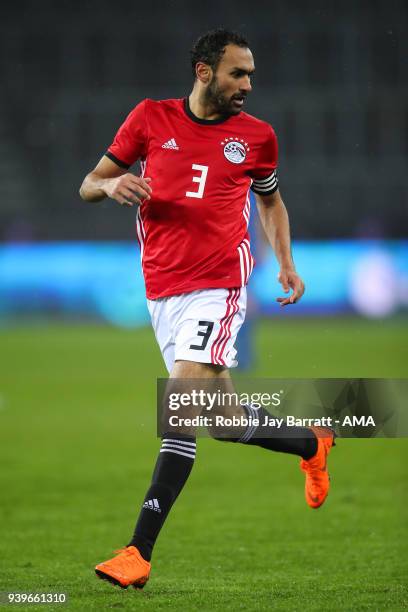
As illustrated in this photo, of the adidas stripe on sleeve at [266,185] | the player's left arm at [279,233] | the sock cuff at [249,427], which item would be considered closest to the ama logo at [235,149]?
the adidas stripe on sleeve at [266,185]

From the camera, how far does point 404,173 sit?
2794 centimetres

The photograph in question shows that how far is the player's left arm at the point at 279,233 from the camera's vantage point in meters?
4.80

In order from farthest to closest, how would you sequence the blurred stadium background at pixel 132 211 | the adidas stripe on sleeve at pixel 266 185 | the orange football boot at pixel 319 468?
1. the blurred stadium background at pixel 132 211
2. the orange football boot at pixel 319 468
3. the adidas stripe on sleeve at pixel 266 185

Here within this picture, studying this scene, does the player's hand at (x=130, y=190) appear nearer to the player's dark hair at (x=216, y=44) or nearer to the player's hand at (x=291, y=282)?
the player's dark hair at (x=216, y=44)

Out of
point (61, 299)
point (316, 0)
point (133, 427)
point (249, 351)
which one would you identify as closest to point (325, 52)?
point (316, 0)

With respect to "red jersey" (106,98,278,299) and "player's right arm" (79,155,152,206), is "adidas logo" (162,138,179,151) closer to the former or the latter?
"red jersey" (106,98,278,299)

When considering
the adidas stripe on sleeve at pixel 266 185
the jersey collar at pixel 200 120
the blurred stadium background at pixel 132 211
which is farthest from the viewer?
the blurred stadium background at pixel 132 211

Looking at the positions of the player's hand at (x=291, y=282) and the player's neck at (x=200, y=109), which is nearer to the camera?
the player's neck at (x=200, y=109)

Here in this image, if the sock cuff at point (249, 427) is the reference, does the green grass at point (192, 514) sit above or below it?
below

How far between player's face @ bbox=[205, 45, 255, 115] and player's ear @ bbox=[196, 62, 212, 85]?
3 cm

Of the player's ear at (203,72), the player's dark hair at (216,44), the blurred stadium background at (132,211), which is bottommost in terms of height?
the blurred stadium background at (132,211)

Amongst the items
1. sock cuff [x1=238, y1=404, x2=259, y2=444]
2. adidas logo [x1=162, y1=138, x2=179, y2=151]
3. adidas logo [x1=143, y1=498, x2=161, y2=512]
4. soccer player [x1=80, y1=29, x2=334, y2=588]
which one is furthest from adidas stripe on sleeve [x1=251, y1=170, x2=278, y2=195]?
adidas logo [x1=143, y1=498, x2=161, y2=512]

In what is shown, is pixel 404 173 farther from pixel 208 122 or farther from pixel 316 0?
pixel 208 122

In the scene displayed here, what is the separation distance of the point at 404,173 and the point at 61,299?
9255mm
